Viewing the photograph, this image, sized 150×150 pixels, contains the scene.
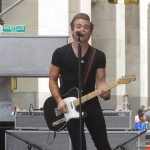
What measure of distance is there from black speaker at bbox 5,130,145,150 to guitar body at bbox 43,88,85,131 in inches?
91.3

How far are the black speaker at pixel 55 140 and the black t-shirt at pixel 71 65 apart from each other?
2.53 metres

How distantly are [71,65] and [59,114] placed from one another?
592 mm

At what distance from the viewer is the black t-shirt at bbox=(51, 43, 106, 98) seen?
7957mm

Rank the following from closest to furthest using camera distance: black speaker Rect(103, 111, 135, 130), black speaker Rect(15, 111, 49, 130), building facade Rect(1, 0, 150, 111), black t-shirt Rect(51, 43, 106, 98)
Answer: black t-shirt Rect(51, 43, 106, 98)
black speaker Rect(103, 111, 135, 130)
black speaker Rect(15, 111, 49, 130)
building facade Rect(1, 0, 150, 111)

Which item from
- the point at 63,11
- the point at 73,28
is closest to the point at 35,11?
the point at 63,11

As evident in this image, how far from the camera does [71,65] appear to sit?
26.1ft

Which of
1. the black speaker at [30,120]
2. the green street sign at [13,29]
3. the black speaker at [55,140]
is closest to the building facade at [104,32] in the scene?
the green street sign at [13,29]

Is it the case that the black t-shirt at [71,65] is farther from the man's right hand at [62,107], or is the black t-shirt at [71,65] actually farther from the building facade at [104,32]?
the building facade at [104,32]

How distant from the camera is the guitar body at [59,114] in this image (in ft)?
26.2

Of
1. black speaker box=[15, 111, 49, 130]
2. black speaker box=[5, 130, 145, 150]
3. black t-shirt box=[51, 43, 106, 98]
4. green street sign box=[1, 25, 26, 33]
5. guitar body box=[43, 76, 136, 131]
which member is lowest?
black speaker box=[5, 130, 145, 150]

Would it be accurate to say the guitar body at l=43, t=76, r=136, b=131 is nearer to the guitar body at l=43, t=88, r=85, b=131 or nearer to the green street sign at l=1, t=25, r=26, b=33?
the guitar body at l=43, t=88, r=85, b=131

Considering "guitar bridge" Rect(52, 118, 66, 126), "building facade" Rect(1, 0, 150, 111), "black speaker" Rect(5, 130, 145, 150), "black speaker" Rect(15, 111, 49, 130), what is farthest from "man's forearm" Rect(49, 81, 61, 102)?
"building facade" Rect(1, 0, 150, 111)

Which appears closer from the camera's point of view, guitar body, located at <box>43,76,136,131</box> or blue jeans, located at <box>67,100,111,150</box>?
guitar body, located at <box>43,76,136,131</box>

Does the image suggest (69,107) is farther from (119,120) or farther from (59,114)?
(119,120)
